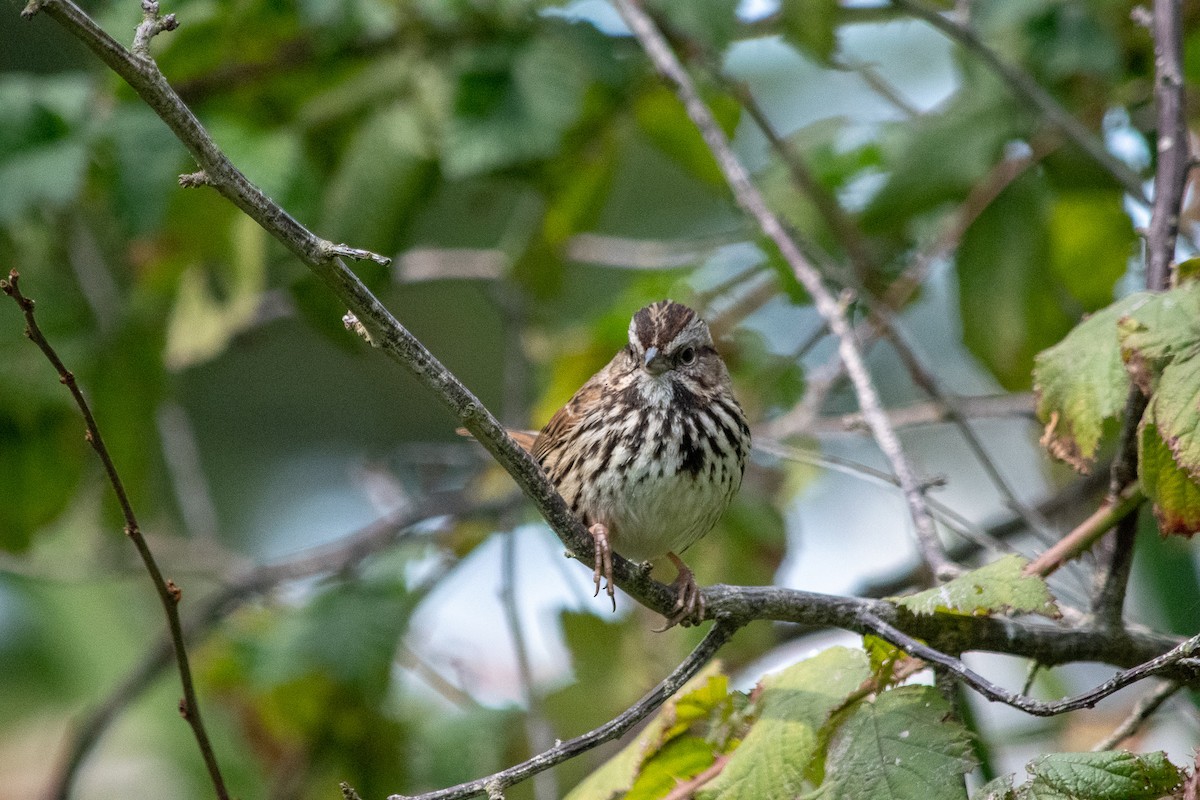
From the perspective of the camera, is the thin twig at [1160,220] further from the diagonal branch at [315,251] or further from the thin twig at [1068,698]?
the diagonal branch at [315,251]

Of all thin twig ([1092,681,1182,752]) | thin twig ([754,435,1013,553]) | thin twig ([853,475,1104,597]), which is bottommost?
thin twig ([1092,681,1182,752])

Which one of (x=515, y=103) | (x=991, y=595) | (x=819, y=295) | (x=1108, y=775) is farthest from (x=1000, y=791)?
(x=515, y=103)

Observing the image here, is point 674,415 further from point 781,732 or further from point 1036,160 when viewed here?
point 1036,160

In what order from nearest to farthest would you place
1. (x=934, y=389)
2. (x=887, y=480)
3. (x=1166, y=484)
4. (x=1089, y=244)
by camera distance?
(x=1166, y=484), (x=887, y=480), (x=934, y=389), (x=1089, y=244)

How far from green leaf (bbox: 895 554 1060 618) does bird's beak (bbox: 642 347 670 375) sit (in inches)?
50.9

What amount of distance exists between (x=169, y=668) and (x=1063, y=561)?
3534 millimetres

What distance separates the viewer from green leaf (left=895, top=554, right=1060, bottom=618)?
82.4 inches

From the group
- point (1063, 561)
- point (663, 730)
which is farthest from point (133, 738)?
point (1063, 561)

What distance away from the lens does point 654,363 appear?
11.2 feet

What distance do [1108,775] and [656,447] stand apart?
153 cm

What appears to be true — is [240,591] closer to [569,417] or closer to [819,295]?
[569,417]

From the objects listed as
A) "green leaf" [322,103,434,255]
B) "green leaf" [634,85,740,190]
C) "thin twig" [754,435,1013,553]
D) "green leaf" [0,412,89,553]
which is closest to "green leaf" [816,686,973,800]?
"thin twig" [754,435,1013,553]

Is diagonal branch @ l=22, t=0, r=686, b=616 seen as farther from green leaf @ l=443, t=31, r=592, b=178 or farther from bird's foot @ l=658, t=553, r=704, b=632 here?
green leaf @ l=443, t=31, r=592, b=178

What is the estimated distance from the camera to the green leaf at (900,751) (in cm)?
210
